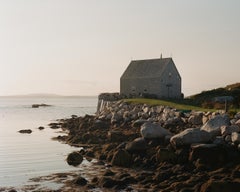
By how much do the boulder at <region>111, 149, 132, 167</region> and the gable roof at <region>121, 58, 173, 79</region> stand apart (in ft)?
122

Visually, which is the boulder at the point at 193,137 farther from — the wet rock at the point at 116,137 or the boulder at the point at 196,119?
the boulder at the point at 196,119

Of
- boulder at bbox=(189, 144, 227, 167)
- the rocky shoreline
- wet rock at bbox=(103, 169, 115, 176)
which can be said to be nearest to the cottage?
the rocky shoreline

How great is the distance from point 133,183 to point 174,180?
1520 millimetres

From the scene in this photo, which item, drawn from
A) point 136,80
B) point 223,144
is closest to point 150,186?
point 223,144

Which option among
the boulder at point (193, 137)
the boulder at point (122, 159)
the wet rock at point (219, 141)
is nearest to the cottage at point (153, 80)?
the boulder at point (122, 159)

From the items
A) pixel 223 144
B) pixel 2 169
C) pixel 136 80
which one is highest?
pixel 136 80

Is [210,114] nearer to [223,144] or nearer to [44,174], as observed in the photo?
[223,144]

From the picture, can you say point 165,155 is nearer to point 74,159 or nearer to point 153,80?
point 74,159

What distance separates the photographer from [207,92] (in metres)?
61.1

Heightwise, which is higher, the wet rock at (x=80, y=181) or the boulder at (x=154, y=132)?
the boulder at (x=154, y=132)

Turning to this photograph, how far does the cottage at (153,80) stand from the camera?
58.5 meters

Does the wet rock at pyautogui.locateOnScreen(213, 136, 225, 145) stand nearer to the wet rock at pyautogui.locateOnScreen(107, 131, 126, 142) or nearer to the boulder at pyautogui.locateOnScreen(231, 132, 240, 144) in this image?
the boulder at pyautogui.locateOnScreen(231, 132, 240, 144)

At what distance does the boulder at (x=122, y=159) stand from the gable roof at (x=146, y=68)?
122 ft

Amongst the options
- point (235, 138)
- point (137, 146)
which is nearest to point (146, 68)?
point (137, 146)
